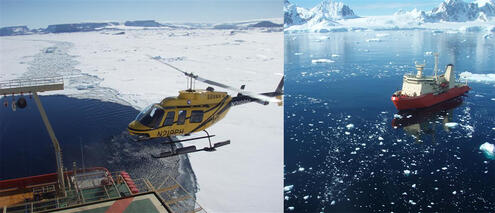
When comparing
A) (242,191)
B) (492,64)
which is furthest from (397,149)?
(492,64)

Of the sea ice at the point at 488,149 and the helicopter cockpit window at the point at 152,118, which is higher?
the helicopter cockpit window at the point at 152,118

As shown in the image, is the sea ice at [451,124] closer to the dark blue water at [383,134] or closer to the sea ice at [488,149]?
the dark blue water at [383,134]

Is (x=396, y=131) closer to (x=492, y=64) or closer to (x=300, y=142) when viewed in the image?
(x=300, y=142)

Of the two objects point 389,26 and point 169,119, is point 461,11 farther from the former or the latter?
point 169,119

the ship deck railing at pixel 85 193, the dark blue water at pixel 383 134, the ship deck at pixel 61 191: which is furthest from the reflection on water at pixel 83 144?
the dark blue water at pixel 383 134

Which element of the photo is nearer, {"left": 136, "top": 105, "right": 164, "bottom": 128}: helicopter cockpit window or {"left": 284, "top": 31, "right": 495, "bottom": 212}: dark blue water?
{"left": 136, "top": 105, "right": 164, "bottom": 128}: helicopter cockpit window

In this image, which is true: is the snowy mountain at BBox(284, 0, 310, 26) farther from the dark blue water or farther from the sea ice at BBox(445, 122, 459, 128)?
the sea ice at BBox(445, 122, 459, 128)

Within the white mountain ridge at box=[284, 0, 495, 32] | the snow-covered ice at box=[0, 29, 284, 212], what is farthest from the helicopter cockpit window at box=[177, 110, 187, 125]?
the white mountain ridge at box=[284, 0, 495, 32]
